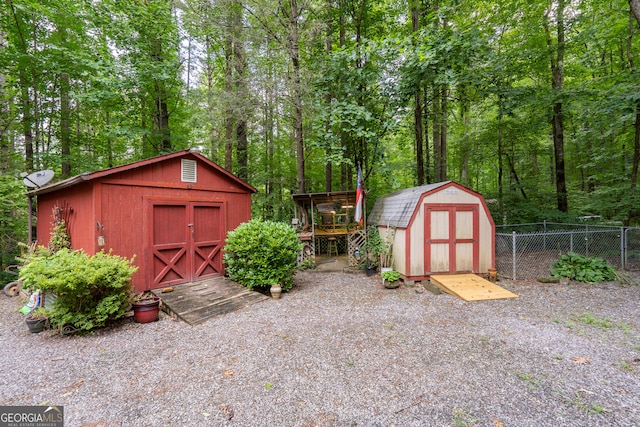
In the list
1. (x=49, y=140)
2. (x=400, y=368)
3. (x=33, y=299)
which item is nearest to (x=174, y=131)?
(x=49, y=140)

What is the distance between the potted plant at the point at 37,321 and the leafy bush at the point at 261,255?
3075 millimetres

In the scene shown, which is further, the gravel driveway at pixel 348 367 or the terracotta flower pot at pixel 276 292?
the terracotta flower pot at pixel 276 292

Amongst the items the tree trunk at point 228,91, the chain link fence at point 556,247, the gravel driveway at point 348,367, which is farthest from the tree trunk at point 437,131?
the tree trunk at point 228,91

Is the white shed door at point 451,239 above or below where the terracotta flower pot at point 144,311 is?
above

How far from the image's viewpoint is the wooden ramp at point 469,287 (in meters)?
Answer: 5.32

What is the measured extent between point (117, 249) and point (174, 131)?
742 centimetres

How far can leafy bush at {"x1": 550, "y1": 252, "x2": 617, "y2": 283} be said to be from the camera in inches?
248

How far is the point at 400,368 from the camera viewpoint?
9.79 ft

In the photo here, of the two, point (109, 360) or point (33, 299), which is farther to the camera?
point (33, 299)

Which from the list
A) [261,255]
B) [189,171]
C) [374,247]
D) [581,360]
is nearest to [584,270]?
[581,360]

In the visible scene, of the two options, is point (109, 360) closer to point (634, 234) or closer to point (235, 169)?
point (235, 169)

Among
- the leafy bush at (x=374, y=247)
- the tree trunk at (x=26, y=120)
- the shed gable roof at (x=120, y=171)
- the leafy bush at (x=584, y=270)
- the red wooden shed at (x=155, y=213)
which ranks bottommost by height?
the leafy bush at (x=584, y=270)

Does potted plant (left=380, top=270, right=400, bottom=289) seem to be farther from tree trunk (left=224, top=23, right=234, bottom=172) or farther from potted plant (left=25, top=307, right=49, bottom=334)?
tree trunk (left=224, top=23, right=234, bottom=172)

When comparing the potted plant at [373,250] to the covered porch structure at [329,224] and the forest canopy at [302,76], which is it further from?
the forest canopy at [302,76]
